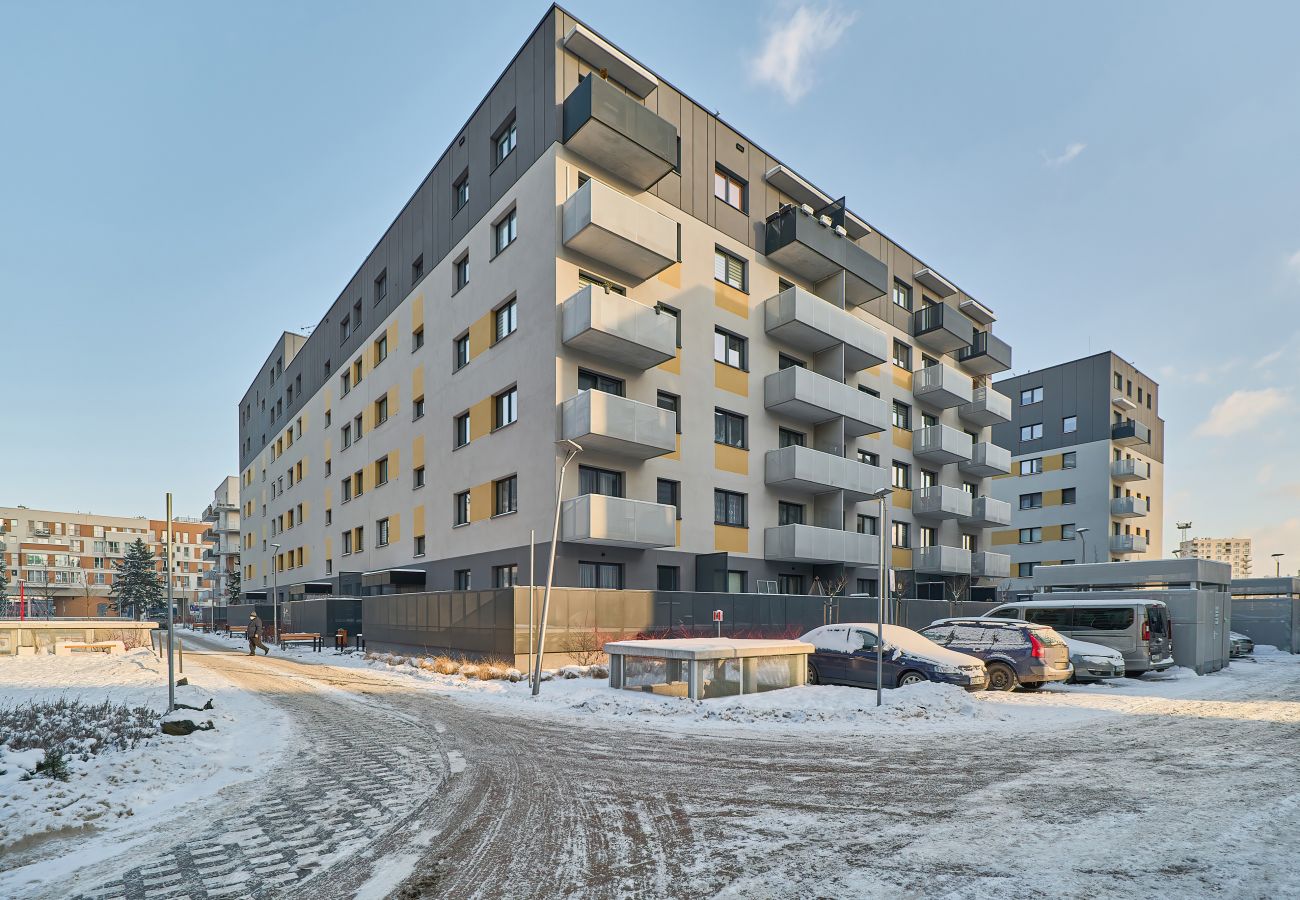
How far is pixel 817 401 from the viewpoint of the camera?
2992 centimetres

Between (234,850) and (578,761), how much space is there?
4.43m

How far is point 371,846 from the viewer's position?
6.25m

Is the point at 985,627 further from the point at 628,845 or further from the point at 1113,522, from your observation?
the point at 1113,522

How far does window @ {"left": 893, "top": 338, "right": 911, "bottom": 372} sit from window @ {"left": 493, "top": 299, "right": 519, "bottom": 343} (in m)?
21.1

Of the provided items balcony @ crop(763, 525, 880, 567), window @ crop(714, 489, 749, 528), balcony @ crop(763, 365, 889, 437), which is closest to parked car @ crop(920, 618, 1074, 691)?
balcony @ crop(763, 525, 880, 567)

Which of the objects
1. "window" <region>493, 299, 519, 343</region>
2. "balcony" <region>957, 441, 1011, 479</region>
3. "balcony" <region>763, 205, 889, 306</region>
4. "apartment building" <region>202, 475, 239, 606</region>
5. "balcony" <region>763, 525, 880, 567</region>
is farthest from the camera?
"apartment building" <region>202, 475, 239, 606</region>

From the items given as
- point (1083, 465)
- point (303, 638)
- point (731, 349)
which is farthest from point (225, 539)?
point (1083, 465)

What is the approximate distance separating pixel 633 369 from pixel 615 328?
265 centimetres

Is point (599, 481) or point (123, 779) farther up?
point (599, 481)

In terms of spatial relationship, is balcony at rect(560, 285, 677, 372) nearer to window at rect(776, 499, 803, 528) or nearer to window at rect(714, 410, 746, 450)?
window at rect(714, 410, 746, 450)

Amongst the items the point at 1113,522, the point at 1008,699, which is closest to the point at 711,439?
the point at 1008,699

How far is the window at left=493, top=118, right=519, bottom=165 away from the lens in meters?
26.7

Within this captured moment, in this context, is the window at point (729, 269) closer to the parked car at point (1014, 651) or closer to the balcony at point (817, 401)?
the balcony at point (817, 401)

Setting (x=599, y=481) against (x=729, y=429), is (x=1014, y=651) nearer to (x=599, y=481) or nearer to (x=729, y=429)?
(x=599, y=481)
